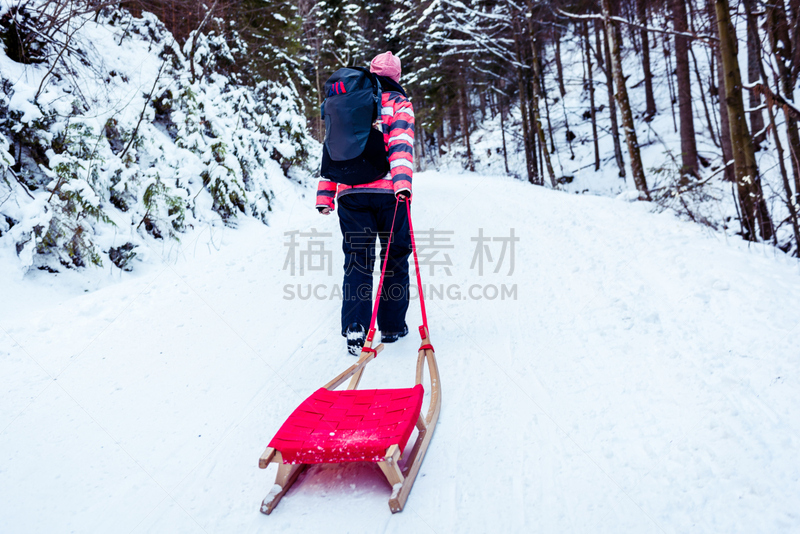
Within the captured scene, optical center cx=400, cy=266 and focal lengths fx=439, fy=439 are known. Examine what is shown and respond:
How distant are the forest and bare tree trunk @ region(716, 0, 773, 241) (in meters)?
0.02

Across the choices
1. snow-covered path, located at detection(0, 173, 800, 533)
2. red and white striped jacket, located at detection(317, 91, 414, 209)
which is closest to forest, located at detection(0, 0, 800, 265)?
snow-covered path, located at detection(0, 173, 800, 533)

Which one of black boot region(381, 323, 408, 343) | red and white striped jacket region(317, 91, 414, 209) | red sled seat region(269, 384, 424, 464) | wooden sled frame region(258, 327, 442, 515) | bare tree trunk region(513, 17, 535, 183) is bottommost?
wooden sled frame region(258, 327, 442, 515)

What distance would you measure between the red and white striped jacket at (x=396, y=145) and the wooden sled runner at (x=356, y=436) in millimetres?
1602

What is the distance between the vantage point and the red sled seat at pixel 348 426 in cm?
184

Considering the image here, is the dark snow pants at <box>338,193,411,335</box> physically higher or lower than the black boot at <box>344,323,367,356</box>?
higher

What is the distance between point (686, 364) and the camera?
8.91ft

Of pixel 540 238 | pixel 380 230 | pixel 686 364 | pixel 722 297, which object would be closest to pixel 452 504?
pixel 686 364

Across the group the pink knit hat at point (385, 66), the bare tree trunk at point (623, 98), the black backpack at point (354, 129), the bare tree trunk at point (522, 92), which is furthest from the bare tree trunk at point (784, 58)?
the bare tree trunk at point (522, 92)

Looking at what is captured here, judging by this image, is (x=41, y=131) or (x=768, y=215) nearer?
(x=41, y=131)

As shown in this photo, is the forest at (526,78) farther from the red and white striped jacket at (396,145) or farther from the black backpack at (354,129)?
the red and white striped jacket at (396,145)

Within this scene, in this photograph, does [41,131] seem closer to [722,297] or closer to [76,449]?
[76,449]

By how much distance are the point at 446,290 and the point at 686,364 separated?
2.39 meters

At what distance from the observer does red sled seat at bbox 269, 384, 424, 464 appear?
1836 mm

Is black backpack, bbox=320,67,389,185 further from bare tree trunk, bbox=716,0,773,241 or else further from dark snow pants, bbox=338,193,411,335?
bare tree trunk, bbox=716,0,773,241
